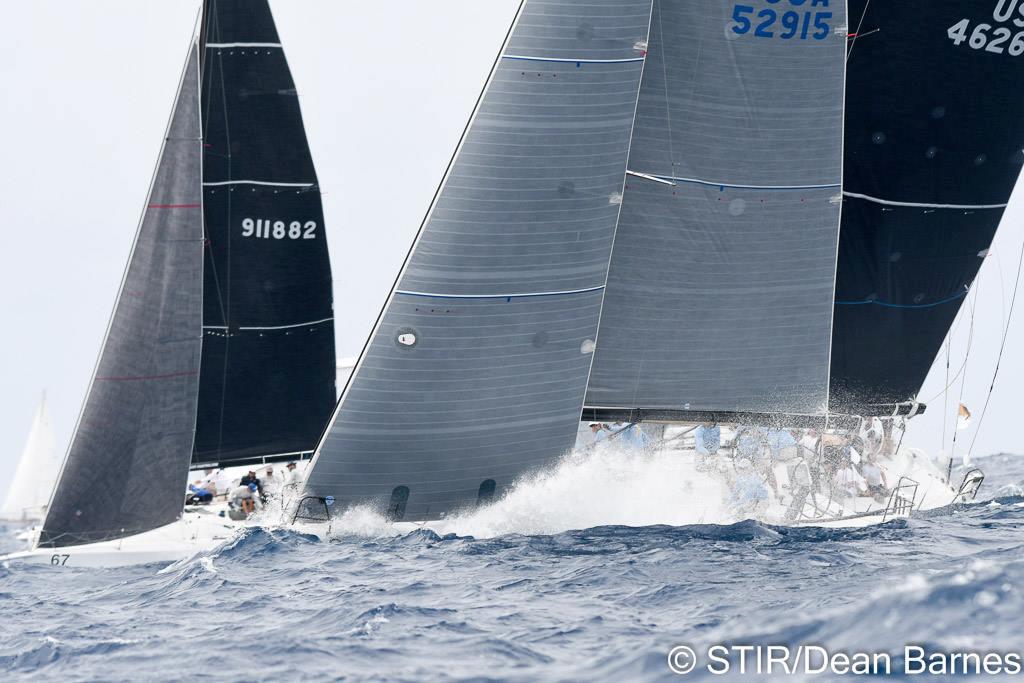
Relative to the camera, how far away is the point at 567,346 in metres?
14.1

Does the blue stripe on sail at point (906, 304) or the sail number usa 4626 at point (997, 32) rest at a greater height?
the sail number usa 4626 at point (997, 32)

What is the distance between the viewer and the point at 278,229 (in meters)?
17.2

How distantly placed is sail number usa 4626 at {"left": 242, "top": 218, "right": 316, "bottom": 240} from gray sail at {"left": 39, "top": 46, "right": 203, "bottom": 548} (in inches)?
37.1

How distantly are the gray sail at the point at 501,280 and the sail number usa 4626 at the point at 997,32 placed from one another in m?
4.43

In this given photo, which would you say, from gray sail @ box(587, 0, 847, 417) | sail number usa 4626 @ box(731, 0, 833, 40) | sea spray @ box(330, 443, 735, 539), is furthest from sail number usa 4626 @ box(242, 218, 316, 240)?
sail number usa 4626 @ box(731, 0, 833, 40)

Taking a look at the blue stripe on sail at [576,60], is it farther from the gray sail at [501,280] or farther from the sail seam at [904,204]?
the sail seam at [904,204]

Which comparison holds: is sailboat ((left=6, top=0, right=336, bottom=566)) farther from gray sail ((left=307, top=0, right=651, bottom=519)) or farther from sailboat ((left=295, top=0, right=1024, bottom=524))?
gray sail ((left=307, top=0, right=651, bottom=519))

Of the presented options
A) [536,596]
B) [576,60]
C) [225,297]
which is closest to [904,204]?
[576,60]

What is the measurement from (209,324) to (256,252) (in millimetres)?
1133

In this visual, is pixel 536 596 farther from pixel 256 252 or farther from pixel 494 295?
pixel 256 252

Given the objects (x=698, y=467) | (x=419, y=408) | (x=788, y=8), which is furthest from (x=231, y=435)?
(x=788, y=8)

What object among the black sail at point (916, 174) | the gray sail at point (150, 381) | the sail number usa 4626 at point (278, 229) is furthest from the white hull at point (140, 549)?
the black sail at point (916, 174)

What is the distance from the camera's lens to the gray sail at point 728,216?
1459 cm

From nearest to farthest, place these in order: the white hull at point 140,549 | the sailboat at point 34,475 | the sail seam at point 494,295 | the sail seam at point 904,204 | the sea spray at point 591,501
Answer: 1. the sail seam at point 494,295
2. the sea spray at point 591,501
3. the white hull at point 140,549
4. the sail seam at point 904,204
5. the sailboat at point 34,475
